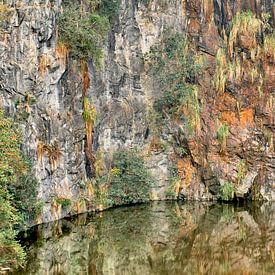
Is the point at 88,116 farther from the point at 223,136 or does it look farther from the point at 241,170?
the point at 241,170

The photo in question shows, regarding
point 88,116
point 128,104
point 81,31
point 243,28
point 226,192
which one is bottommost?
point 226,192

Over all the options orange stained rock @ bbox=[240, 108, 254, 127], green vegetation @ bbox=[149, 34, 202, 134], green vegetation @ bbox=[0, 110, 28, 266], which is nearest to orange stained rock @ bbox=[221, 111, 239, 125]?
orange stained rock @ bbox=[240, 108, 254, 127]

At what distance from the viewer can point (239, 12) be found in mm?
27641

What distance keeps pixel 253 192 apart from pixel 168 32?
29.9 feet

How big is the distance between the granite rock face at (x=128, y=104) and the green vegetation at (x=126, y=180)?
1.73 feet

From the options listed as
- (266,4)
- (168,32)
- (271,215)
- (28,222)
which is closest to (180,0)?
(168,32)

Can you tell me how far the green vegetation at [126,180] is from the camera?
72.3ft

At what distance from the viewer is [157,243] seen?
15.0 meters

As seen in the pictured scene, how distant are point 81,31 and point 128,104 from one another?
545cm

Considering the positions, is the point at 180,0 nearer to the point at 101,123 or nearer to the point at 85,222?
the point at 101,123

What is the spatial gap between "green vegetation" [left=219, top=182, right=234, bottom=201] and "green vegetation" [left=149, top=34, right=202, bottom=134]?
313cm

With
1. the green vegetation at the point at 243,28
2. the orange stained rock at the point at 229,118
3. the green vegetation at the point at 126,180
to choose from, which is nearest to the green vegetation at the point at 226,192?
the green vegetation at the point at 126,180

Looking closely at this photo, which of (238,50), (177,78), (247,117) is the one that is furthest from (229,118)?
(238,50)

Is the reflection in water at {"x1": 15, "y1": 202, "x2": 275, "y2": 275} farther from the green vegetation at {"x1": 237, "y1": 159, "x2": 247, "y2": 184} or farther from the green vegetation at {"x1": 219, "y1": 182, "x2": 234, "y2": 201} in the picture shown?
the green vegetation at {"x1": 237, "y1": 159, "x2": 247, "y2": 184}
